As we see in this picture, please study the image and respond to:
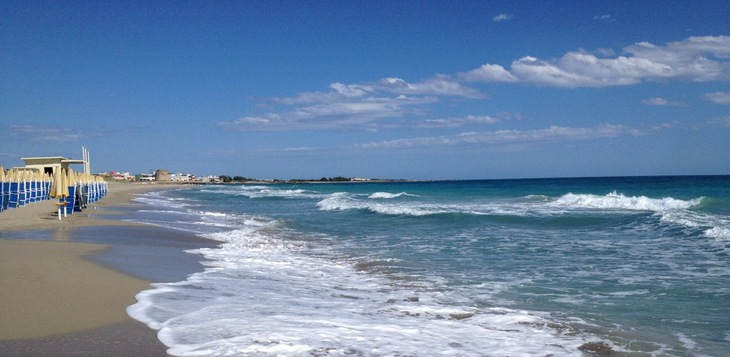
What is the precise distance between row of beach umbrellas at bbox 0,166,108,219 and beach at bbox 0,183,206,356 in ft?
13.0

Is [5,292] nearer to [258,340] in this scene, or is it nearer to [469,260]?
[258,340]

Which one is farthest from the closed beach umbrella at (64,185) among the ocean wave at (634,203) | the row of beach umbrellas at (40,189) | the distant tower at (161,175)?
the distant tower at (161,175)

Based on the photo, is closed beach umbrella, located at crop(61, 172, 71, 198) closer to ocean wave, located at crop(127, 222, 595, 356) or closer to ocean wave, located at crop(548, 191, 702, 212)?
ocean wave, located at crop(127, 222, 595, 356)

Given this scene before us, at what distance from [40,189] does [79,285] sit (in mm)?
24919

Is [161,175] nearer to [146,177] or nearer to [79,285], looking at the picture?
[146,177]

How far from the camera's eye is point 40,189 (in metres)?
28.8

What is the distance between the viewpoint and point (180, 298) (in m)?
7.09

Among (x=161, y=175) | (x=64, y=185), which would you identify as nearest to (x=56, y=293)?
(x=64, y=185)

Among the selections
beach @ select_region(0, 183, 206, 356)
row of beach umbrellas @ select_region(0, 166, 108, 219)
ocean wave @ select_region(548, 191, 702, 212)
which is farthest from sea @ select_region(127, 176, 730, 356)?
ocean wave @ select_region(548, 191, 702, 212)

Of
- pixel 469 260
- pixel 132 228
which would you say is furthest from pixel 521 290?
pixel 132 228

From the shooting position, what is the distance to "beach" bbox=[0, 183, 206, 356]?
16.0 feet

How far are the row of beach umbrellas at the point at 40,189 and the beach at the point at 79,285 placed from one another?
3.97 meters

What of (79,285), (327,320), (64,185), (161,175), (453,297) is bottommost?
(453,297)

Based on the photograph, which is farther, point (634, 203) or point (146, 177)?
point (146, 177)
